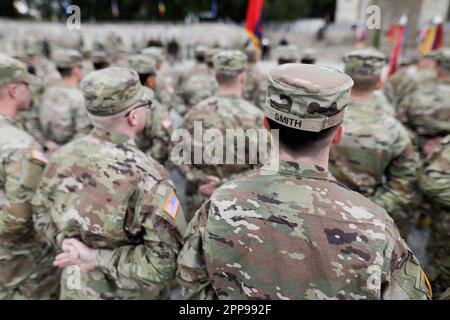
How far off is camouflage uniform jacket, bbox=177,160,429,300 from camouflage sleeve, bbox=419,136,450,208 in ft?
3.90

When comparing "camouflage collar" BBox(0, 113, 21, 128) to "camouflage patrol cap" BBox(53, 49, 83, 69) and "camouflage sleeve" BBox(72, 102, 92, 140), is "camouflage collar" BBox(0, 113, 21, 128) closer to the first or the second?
"camouflage sleeve" BBox(72, 102, 92, 140)

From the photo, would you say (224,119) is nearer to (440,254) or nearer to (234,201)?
(234,201)

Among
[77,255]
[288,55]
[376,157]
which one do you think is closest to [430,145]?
[376,157]

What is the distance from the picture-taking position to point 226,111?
288cm

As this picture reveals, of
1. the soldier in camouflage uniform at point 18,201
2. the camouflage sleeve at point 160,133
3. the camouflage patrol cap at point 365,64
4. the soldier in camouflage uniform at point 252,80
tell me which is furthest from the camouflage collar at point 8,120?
the soldier in camouflage uniform at point 252,80

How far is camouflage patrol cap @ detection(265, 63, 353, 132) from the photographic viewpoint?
1206mm

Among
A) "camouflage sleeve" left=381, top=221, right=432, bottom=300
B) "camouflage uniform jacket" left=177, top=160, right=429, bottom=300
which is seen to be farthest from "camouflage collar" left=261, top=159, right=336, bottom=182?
"camouflage sleeve" left=381, top=221, right=432, bottom=300

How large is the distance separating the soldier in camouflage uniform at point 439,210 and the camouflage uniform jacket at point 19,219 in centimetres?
266

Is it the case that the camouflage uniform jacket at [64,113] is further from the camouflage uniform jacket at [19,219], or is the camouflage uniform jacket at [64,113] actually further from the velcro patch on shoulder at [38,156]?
the velcro patch on shoulder at [38,156]

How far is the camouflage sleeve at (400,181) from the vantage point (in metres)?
2.54

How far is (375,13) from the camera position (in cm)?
377

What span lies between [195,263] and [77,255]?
743 millimetres
